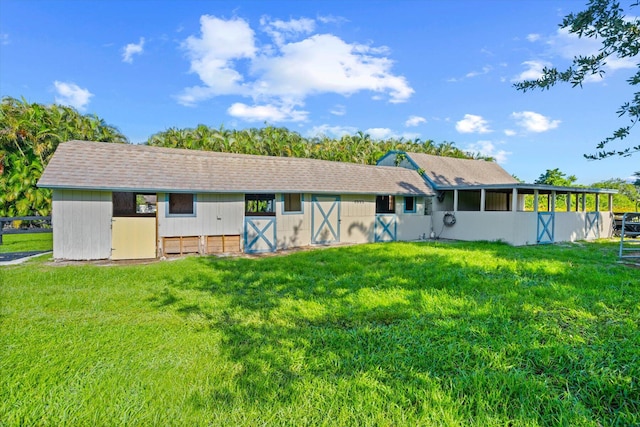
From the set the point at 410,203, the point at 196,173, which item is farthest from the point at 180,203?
the point at 410,203

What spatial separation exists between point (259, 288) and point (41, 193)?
55.5 feet

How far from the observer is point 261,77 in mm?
20781

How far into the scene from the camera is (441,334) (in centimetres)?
377

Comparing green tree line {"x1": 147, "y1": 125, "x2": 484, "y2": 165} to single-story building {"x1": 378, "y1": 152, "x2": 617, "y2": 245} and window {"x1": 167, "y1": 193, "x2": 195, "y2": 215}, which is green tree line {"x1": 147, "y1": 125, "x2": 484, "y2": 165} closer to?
single-story building {"x1": 378, "y1": 152, "x2": 617, "y2": 245}

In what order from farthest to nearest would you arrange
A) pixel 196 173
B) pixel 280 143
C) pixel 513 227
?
pixel 280 143
pixel 513 227
pixel 196 173

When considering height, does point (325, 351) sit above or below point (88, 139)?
below

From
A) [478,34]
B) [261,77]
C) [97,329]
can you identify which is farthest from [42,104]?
[478,34]

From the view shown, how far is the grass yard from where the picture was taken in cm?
244

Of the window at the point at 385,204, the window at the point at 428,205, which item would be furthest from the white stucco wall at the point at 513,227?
the window at the point at 385,204

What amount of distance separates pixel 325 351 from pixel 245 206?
1034cm

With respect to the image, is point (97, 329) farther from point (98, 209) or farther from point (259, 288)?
point (98, 209)

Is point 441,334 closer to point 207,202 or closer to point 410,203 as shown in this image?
point 207,202

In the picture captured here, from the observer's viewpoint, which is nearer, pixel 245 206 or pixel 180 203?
pixel 180 203

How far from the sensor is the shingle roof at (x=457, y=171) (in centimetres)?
1686
